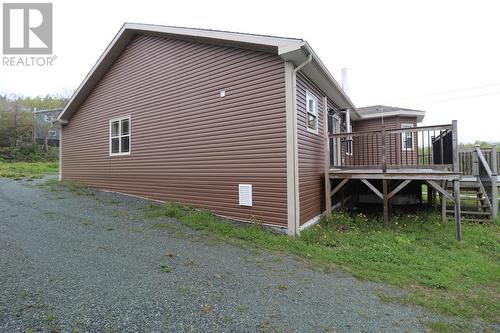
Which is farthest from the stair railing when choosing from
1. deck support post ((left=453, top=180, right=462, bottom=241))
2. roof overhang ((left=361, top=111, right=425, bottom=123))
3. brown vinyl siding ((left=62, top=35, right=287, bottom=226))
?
brown vinyl siding ((left=62, top=35, right=287, bottom=226))

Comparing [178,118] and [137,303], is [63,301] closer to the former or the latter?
[137,303]

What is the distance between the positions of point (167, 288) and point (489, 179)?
951cm

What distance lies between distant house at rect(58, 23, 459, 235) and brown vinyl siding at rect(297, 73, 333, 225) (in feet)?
0.09

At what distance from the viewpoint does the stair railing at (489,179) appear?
7.77m

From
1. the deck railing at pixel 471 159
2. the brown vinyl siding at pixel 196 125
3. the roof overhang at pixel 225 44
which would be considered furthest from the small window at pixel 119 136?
the deck railing at pixel 471 159

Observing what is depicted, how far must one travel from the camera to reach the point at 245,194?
6551 millimetres

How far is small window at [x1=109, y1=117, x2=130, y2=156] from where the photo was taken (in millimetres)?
9844

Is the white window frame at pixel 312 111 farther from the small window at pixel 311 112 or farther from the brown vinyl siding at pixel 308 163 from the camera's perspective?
the brown vinyl siding at pixel 308 163

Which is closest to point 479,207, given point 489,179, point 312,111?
point 489,179

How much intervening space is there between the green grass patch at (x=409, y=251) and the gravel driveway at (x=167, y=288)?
0.39m

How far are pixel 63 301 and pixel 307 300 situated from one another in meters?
2.65

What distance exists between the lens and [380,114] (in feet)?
44.8

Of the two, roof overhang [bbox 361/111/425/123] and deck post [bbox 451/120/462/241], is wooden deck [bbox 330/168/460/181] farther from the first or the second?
roof overhang [bbox 361/111/425/123]

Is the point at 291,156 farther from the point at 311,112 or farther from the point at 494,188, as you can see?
the point at 494,188
